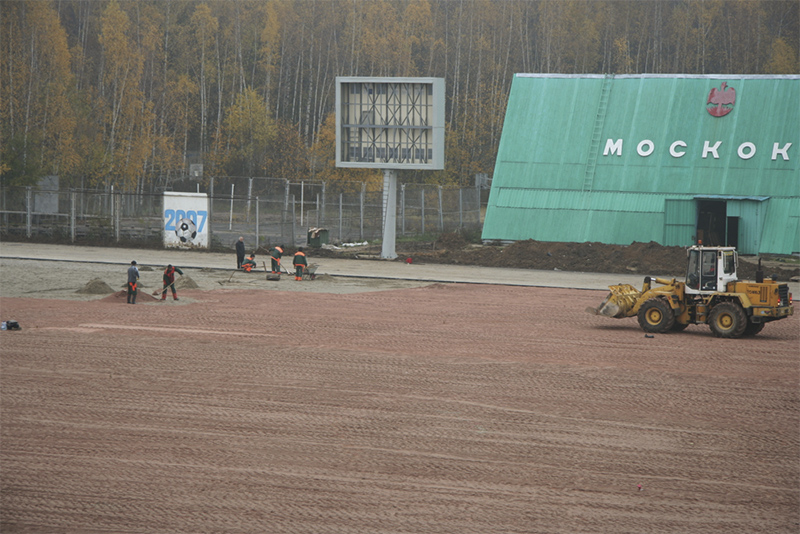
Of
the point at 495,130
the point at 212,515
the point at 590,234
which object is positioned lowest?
the point at 212,515

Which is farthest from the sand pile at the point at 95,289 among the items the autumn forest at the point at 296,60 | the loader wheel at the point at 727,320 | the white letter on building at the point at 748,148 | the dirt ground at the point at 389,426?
the autumn forest at the point at 296,60

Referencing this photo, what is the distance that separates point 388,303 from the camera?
1094 inches

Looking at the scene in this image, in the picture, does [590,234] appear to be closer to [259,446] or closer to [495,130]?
[259,446]

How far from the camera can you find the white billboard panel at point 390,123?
129ft

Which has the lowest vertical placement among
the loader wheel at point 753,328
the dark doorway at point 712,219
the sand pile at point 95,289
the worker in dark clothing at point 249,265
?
the sand pile at point 95,289

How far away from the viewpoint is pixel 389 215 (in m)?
40.1

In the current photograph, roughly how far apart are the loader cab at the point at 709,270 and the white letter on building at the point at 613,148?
2523cm

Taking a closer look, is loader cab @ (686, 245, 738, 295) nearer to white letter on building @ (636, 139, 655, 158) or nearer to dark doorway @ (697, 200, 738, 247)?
dark doorway @ (697, 200, 738, 247)

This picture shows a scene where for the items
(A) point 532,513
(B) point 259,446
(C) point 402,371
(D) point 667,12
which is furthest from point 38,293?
(D) point 667,12

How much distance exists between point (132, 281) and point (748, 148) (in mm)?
33208

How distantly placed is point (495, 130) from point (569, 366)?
6907 centimetres

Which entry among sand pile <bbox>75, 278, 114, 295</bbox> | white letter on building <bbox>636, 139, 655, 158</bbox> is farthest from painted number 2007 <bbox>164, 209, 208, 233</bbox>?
white letter on building <bbox>636, 139, 655, 158</bbox>

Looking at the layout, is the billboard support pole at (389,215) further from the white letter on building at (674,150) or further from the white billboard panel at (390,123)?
the white letter on building at (674,150)

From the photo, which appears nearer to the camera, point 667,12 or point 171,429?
point 171,429
